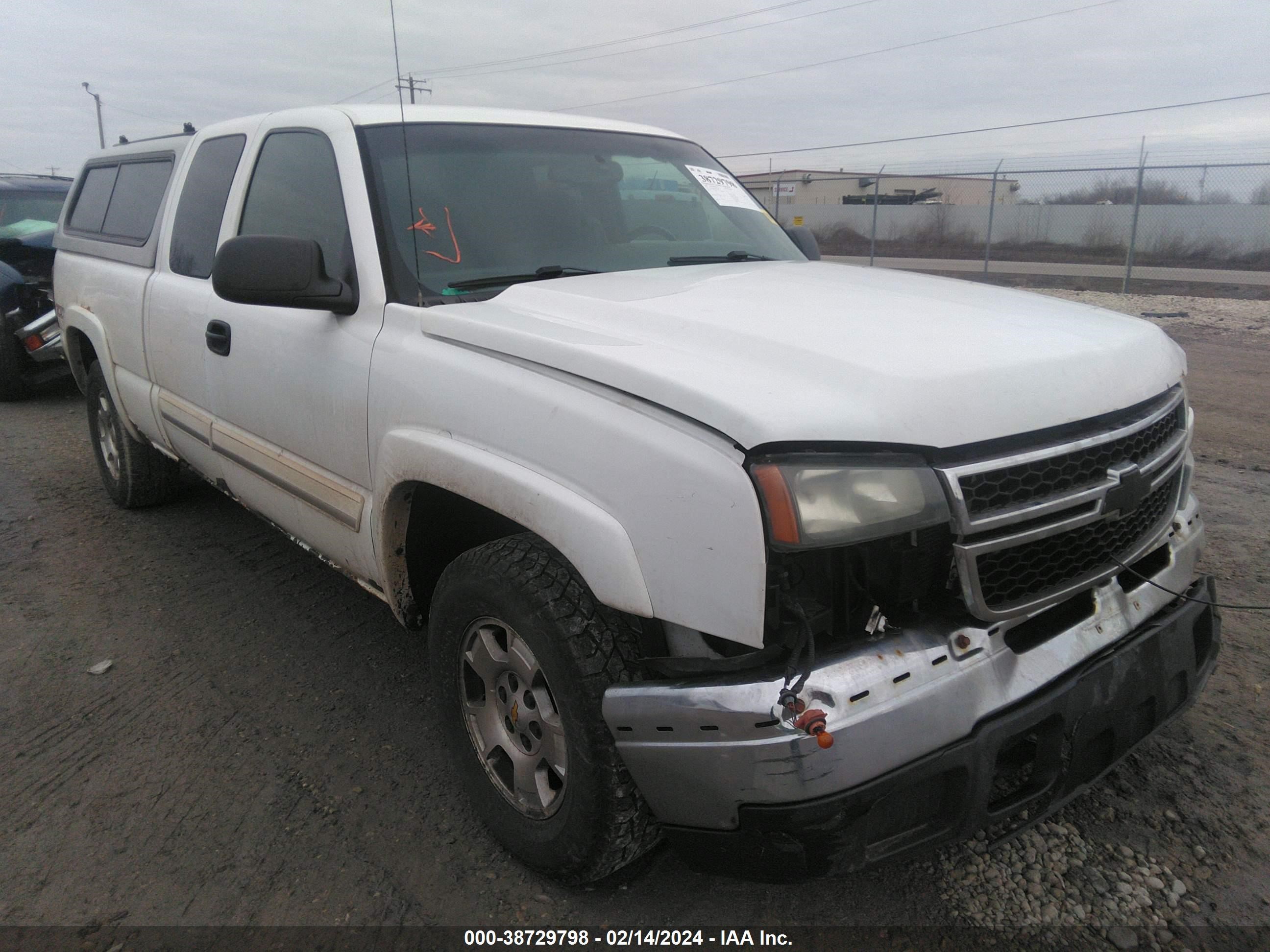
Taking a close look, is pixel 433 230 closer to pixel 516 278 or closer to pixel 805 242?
pixel 516 278

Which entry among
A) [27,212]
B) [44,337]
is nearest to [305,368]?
[44,337]

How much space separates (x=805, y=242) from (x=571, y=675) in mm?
2626

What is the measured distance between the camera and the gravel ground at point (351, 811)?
85.0 inches

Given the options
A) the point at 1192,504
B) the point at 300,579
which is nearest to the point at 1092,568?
the point at 1192,504

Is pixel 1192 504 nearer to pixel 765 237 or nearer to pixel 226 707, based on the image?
pixel 765 237

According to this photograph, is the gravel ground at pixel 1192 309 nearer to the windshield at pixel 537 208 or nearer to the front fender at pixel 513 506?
the windshield at pixel 537 208

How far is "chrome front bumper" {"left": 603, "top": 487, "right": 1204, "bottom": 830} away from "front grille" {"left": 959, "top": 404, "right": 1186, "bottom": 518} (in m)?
0.26

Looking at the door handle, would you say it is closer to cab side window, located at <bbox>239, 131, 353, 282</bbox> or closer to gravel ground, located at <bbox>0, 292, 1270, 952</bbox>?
cab side window, located at <bbox>239, 131, 353, 282</bbox>

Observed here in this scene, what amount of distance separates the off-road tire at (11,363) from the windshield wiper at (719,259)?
7501 millimetres

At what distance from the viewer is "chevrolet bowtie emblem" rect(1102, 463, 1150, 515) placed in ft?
6.24

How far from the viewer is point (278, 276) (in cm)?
248

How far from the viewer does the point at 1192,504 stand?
8.18 ft

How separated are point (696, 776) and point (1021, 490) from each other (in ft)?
2.76

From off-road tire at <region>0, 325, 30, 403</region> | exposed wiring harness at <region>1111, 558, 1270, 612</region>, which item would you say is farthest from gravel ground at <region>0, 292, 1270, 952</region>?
off-road tire at <region>0, 325, 30, 403</region>
